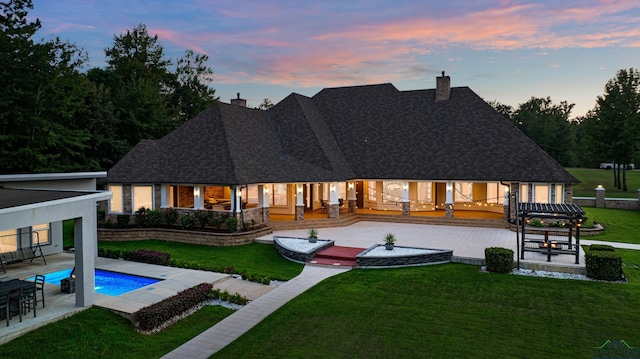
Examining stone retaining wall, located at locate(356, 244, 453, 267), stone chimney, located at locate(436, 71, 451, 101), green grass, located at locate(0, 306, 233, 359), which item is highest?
stone chimney, located at locate(436, 71, 451, 101)

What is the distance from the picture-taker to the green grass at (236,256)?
1564 centimetres

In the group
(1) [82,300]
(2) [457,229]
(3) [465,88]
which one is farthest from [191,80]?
(1) [82,300]

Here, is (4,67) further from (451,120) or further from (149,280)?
(451,120)

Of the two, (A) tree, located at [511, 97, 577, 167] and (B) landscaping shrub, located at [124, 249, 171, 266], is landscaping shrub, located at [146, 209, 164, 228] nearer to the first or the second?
(B) landscaping shrub, located at [124, 249, 171, 266]

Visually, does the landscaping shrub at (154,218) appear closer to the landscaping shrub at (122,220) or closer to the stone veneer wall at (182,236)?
the stone veneer wall at (182,236)

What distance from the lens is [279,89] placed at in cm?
4922

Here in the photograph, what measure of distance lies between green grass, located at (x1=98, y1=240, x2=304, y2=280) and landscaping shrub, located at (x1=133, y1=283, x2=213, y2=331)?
2.97 meters

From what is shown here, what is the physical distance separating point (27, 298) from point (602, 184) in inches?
2184

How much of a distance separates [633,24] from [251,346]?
82.4ft

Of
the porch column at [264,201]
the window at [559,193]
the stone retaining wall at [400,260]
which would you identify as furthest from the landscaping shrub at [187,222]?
the window at [559,193]

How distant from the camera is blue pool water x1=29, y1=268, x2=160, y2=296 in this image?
13097mm

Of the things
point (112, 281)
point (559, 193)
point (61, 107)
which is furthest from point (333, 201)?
point (61, 107)

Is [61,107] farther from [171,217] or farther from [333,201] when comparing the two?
[333,201]

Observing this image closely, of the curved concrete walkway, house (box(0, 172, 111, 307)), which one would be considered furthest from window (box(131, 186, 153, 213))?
the curved concrete walkway
